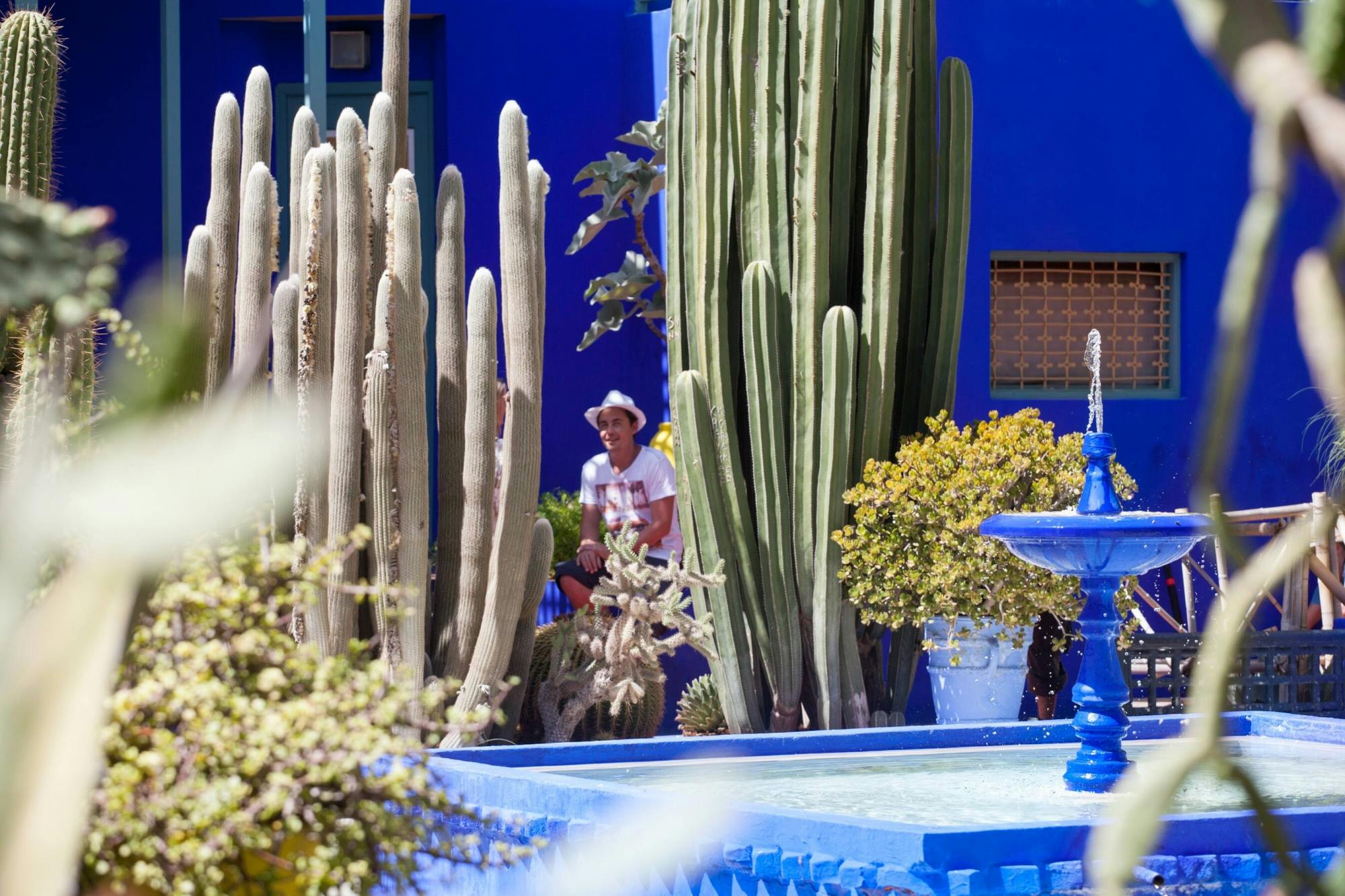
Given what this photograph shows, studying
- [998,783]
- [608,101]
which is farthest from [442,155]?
[998,783]

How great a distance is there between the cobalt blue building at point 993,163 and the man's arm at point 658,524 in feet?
4.60

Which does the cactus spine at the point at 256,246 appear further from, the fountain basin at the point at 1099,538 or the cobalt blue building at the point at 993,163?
the cobalt blue building at the point at 993,163

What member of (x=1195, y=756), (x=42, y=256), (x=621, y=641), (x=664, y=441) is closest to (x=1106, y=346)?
(x=664, y=441)

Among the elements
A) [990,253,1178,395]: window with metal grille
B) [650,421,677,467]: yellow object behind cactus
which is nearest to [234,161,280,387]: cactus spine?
[650,421,677,467]: yellow object behind cactus

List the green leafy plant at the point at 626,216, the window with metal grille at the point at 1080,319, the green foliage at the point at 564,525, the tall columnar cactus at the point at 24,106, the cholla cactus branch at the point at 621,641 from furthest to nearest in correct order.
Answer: the window with metal grille at the point at 1080,319, the green leafy plant at the point at 626,216, the green foliage at the point at 564,525, the cholla cactus branch at the point at 621,641, the tall columnar cactus at the point at 24,106

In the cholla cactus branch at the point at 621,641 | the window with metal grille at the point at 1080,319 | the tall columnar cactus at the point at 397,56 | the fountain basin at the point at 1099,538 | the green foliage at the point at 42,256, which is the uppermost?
the tall columnar cactus at the point at 397,56

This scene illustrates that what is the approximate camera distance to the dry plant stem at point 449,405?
657cm

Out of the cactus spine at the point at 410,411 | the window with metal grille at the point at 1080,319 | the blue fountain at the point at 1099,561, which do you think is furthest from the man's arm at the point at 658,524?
the blue fountain at the point at 1099,561

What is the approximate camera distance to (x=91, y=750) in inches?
44.6

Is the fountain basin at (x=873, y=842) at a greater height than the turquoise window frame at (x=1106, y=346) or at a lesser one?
lesser

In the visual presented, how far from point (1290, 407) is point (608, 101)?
13.8ft

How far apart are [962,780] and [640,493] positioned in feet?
8.89

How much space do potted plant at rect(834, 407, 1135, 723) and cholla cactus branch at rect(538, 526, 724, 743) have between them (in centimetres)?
68

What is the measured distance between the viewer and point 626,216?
357 inches
